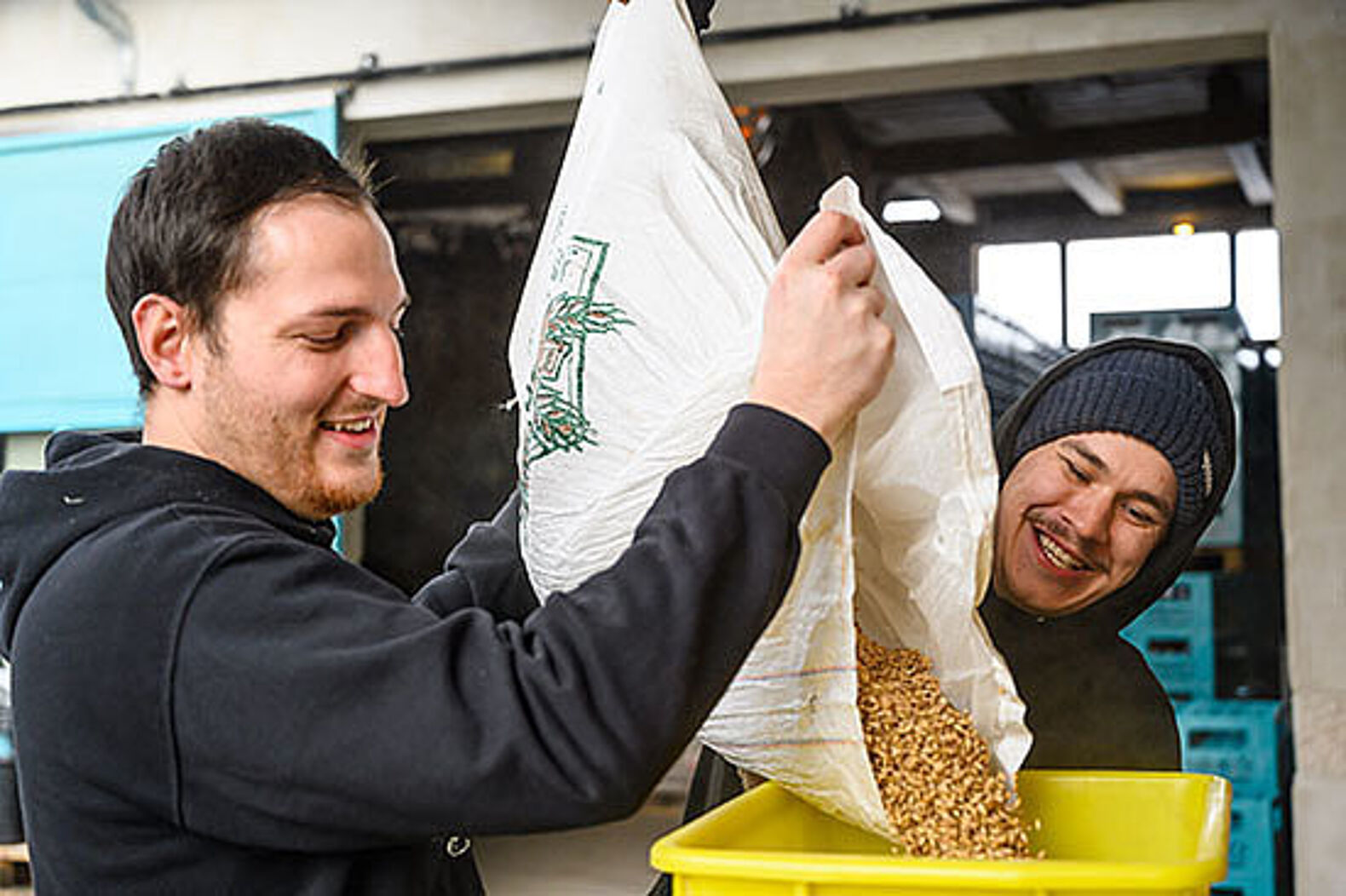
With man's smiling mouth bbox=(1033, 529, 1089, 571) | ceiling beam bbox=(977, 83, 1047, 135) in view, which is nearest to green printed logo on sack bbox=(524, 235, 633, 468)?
man's smiling mouth bbox=(1033, 529, 1089, 571)

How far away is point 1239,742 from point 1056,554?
1.85 m

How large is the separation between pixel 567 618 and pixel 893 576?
0.94ft

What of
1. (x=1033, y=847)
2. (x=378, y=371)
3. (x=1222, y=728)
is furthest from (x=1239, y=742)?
(x=378, y=371)

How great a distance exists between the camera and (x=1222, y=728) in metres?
3.10

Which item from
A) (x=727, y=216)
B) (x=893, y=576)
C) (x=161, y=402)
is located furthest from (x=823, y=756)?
(x=161, y=402)

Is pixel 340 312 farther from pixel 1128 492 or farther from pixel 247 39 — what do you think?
pixel 247 39

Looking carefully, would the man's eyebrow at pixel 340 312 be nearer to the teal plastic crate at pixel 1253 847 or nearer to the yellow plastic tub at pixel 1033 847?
the yellow plastic tub at pixel 1033 847

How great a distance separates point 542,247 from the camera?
105cm

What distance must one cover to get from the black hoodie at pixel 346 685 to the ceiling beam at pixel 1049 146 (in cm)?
261

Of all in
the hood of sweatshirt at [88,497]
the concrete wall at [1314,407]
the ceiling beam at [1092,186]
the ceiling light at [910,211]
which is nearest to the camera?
the hood of sweatshirt at [88,497]

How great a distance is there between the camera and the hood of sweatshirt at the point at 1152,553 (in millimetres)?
1505

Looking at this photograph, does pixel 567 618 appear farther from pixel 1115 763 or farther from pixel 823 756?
pixel 1115 763

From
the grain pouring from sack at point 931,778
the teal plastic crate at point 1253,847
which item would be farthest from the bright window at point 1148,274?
the grain pouring from sack at point 931,778

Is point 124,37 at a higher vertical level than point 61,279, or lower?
higher
